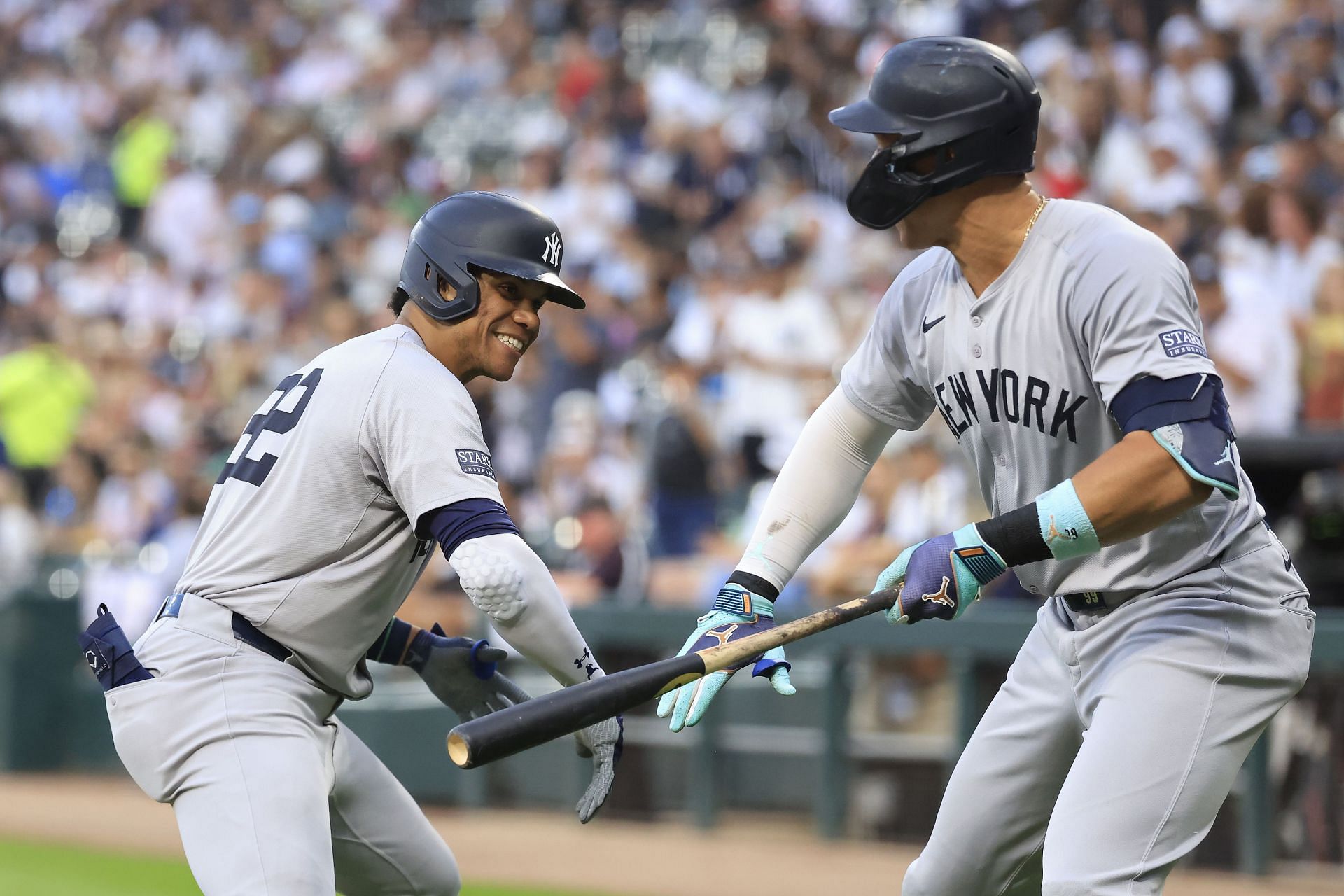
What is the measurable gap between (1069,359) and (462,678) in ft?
5.87

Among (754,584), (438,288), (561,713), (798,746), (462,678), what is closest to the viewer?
(561,713)

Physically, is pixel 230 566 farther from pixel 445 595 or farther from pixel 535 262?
pixel 445 595

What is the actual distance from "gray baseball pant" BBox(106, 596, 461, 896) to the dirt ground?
3.72 metres

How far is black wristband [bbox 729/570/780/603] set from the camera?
13.3 ft

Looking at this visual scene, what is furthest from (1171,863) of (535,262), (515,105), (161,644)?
(515,105)

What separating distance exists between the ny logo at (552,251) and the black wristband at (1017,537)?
121cm

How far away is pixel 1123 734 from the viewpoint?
3.41 metres

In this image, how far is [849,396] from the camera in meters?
4.15

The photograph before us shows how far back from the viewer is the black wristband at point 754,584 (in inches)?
160

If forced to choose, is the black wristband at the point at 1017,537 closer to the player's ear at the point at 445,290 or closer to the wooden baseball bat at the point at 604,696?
the wooden baseball bat at the point at 604,696

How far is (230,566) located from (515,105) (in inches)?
441

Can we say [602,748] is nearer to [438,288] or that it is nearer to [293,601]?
[293,601]

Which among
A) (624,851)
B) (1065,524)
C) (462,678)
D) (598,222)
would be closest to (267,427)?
(462,678)

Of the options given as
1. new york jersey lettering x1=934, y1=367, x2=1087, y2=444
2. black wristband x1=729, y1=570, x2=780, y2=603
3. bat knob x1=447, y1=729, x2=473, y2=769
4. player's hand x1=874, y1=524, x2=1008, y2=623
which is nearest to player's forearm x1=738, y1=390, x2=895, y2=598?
black wristband x1=729, y1=570, x2=780, y2=603
